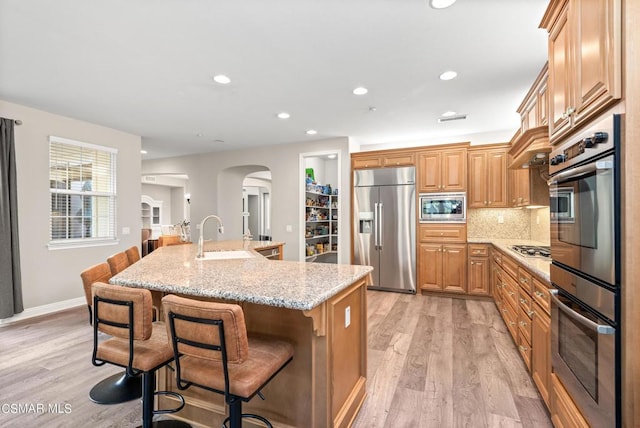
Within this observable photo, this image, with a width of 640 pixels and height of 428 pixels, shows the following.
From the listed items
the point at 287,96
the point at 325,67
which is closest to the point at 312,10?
the point at 325,67

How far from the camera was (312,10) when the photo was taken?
2.06 metres

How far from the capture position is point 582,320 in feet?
4.34

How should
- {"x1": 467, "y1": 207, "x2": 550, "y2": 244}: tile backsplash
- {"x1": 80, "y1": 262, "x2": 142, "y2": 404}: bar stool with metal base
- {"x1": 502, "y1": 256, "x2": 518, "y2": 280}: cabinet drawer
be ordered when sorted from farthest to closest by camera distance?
{"x1": 467, "y1": 207, "x2": 550, "y2": 244}: tile backsplash → {"x1": 502, "y1": 256, "x2": 518, "y2": 280}: cabinet drawer → {"x1": 80, "y1": 262, "x2": 142, "y2": 404}: bar stool with metal base

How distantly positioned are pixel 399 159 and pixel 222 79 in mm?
3100

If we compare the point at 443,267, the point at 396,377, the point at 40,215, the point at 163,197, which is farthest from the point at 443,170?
the point at 163,197

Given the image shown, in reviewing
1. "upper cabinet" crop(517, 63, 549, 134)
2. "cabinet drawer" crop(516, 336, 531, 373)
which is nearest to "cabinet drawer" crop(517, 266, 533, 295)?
"cabinet drawer" crop(516, 336, 531, 373)

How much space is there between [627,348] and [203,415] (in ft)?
6.99

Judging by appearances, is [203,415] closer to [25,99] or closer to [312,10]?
[312,10]

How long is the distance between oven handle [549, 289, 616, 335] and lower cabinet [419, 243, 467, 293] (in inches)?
124

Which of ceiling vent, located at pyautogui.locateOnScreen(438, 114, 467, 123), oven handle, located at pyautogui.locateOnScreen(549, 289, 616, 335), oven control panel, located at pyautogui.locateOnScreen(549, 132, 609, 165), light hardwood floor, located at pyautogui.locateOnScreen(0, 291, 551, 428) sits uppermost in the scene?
ceiling vent, located at pyautogui.locateOnScreen(438, 114, 467, 123)

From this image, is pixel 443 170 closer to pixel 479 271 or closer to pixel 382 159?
pixel 382 159

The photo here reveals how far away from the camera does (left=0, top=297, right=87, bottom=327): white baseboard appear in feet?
12.0

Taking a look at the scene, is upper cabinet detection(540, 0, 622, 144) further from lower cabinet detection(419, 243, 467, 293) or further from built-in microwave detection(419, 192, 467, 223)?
lower cabinet detection(419, 243, 467, 293)

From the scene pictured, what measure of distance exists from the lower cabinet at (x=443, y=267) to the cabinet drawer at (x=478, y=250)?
85 millimetres
